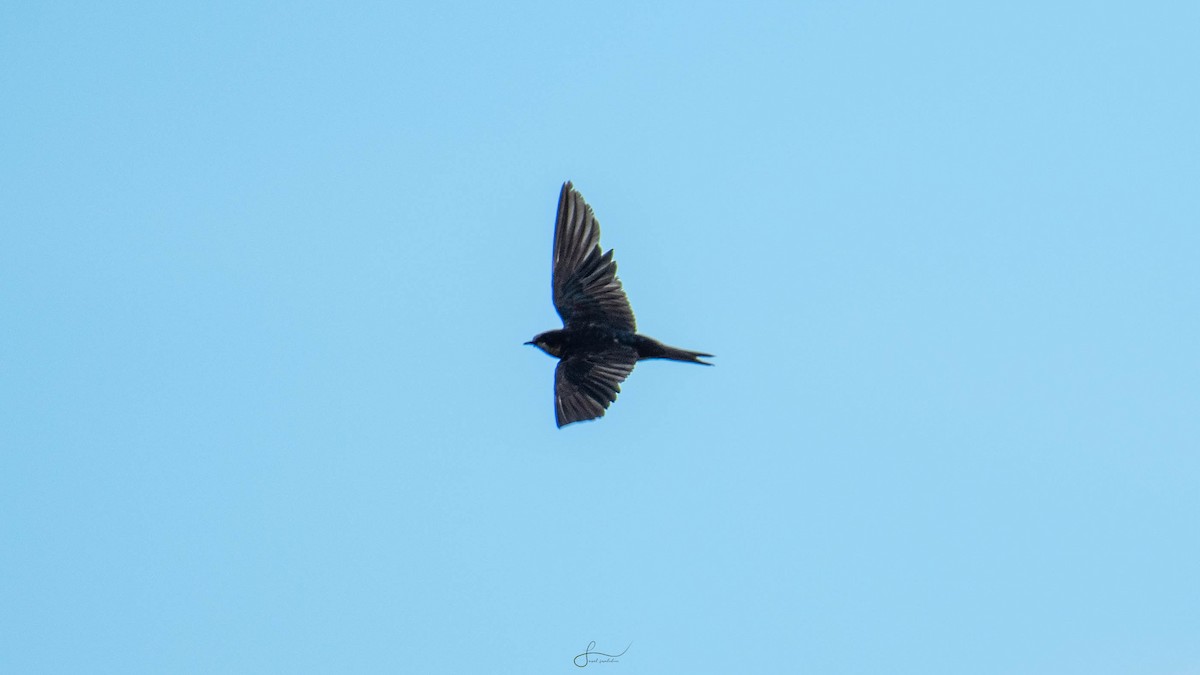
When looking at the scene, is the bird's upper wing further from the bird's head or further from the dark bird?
the bird's head

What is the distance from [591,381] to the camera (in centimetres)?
1005

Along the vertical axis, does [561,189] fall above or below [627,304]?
above

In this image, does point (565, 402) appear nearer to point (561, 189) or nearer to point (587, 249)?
point (587, 249)

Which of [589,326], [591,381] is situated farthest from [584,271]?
[591,381]

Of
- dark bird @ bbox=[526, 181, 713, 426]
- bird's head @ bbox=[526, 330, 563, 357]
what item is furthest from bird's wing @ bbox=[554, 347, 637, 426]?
bird's head @ bbox=[526, 330, 563, 357]

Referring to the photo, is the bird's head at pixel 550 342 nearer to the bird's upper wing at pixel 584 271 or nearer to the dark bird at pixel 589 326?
the dark bird at pixel 589 326

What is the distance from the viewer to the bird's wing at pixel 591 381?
32.7 feet

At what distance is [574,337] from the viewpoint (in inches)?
397

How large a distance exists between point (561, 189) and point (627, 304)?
1402 millimetres

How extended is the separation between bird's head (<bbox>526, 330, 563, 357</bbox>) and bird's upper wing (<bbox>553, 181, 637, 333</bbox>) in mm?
189

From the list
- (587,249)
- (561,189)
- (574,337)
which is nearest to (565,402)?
(574,337)

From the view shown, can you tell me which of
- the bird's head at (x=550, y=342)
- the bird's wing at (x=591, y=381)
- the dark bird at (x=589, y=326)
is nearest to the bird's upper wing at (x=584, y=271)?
the dark bird at (x=589, y=326)

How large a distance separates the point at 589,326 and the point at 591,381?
57 centimetres

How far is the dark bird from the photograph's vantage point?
9.98 meters
